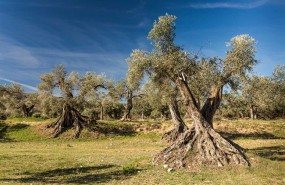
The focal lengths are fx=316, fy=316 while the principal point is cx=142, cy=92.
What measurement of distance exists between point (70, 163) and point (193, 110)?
12.8 meters

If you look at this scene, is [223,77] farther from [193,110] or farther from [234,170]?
[234,170]

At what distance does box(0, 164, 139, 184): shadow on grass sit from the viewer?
21.3 meters

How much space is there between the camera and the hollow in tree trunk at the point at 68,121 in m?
63.5

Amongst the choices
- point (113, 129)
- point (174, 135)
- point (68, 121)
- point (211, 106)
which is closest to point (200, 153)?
point (211, 106)

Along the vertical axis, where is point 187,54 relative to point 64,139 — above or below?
above

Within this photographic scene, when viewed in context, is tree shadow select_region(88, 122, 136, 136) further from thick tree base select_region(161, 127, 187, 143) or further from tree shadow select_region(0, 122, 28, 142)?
tree shadow select_region(0, 122, 28, 142)

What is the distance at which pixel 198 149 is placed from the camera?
27.7m

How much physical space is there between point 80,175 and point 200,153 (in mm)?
10246

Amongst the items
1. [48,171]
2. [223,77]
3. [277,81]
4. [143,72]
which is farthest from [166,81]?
[277,81]

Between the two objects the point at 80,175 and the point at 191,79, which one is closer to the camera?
the point at 80,175

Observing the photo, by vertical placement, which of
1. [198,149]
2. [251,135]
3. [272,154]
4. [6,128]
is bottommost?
[272,154]

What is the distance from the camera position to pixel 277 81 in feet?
277

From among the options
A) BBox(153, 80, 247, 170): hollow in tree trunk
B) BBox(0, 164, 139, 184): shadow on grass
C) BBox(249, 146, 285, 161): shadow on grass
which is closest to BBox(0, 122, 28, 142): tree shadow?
BBox(0, 164, 139, 184): shadow on grass

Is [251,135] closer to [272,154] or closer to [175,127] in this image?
[175,127]
